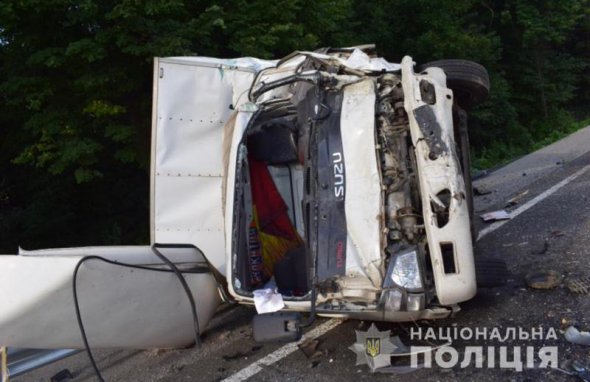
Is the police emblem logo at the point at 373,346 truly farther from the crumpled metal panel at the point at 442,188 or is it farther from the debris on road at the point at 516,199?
the debris on road at the point at 516,199

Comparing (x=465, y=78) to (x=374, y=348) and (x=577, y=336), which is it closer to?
(x=577, y=336)

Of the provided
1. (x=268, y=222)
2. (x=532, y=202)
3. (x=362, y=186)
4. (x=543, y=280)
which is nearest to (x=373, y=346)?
(x=362, y=186)

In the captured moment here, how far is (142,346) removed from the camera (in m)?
3.50

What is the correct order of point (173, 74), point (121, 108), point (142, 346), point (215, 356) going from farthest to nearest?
point (121, 108), point (173, 74), point (215, 356), point (142, 346)

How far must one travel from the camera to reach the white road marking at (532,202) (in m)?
5.24

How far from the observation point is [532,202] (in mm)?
5918

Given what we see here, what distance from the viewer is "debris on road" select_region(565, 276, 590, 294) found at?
356 centimetres

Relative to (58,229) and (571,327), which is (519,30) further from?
(571,327)

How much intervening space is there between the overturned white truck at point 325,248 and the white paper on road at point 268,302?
0.03 meters

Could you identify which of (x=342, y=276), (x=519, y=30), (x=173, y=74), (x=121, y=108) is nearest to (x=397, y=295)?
(x=342, y=276)

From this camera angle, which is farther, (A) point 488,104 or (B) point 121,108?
(A) point 488,104

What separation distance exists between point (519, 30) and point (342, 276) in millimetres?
19517

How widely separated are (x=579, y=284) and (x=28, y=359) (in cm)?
381

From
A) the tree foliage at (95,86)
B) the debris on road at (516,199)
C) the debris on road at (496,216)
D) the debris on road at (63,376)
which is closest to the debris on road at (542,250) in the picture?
the debris on road at (496,216)
